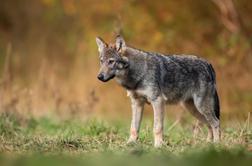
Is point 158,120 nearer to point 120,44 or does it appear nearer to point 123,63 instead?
point 123,63

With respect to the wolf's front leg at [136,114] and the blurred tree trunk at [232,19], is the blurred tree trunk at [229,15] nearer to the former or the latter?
the blurred tree trunk at [232,19]

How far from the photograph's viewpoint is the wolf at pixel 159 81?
37.7 ft

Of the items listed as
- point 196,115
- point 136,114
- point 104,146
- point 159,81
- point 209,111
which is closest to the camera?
point 104,146

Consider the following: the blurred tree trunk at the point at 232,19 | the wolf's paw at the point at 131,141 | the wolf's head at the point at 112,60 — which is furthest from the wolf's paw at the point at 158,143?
the blurred tree trunk at the point at 232,19

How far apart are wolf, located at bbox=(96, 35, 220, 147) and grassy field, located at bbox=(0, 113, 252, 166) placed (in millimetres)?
311

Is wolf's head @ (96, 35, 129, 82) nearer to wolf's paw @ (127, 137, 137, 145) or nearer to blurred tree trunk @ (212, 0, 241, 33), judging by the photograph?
wolf's paw @ (127, 137, 137, 145)

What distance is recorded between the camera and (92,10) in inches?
908

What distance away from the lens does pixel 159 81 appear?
38.5 ft

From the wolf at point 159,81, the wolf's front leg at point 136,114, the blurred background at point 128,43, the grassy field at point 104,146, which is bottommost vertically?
the grassy field at point 104,146

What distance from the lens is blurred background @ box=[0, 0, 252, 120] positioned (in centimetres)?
1839

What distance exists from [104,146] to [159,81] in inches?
66.1

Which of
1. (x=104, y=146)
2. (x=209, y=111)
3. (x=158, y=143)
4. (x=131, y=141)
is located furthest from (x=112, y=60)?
(x=209, y=111)

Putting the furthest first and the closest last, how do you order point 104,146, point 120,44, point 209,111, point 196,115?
1. point 196,115
2. point 209,111
3. point 120,44
4. point 104,146

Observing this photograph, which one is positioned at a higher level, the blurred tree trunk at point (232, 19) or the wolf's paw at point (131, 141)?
the blurred tree trunk at point (232, 19)
